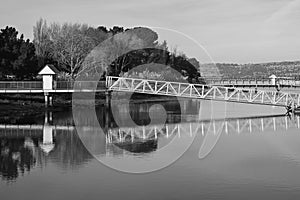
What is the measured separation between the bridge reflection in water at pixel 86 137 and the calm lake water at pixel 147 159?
0.16 ft

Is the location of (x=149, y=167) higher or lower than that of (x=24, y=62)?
lower

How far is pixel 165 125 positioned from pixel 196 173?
1601cm

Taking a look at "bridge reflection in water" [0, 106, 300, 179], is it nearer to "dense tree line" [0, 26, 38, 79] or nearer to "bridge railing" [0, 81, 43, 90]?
"bridge railing" [0, 81, 43, 90]

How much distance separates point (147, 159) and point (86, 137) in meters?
8.37

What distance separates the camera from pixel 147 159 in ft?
73.7

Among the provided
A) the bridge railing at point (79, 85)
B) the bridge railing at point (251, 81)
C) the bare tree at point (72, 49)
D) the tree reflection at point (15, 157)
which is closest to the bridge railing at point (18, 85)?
the bridge railing at point (79, 85)

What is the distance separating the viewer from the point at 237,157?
22.7 m

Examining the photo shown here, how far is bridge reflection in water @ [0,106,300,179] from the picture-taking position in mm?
22375

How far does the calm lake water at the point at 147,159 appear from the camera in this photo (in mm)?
16734

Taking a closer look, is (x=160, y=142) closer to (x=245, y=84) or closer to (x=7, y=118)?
(x=7, y=118)

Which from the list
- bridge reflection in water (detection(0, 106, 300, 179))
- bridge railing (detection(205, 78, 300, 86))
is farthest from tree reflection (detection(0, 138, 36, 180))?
bridge railing (detection(205, 78, 300, 86))

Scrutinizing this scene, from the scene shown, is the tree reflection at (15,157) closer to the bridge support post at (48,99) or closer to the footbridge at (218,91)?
the bridge support post at (48,99)

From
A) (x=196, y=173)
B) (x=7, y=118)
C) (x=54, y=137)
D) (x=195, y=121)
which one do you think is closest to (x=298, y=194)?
(x=196, y=173)

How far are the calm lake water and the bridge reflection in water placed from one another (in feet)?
0.16
